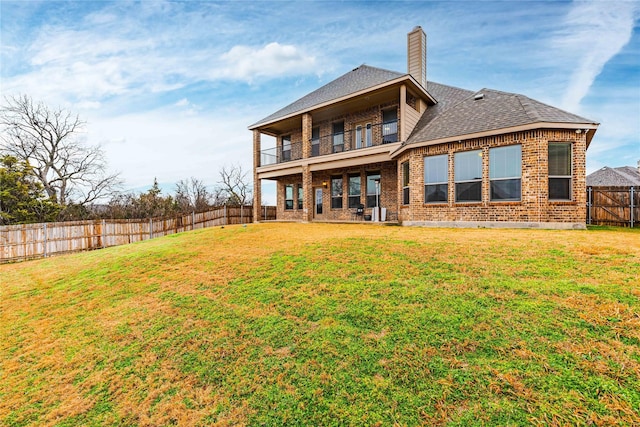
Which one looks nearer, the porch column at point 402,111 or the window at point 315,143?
the porch column at point 402,111

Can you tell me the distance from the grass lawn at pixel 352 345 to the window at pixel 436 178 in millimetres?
5807

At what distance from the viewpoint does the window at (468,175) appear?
10.6m

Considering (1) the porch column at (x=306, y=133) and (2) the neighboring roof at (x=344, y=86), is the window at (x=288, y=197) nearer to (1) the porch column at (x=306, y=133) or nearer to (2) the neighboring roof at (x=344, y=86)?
(1) the porch column at (x=306, y=133)

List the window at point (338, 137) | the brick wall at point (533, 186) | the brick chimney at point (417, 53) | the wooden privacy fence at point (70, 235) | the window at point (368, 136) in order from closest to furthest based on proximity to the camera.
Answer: the brick wall at point (533, 186)
the wooden privacy fence at point (70, 235)
the brick chimney at point (417, 53)
the window at point (368, 136)
the window at point (338, 137)

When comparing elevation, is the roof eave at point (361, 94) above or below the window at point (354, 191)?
above

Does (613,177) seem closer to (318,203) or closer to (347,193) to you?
(347,193)

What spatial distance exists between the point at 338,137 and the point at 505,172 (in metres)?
9.32

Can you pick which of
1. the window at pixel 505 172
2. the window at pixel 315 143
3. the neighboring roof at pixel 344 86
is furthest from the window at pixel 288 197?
the window at pixel 505 172

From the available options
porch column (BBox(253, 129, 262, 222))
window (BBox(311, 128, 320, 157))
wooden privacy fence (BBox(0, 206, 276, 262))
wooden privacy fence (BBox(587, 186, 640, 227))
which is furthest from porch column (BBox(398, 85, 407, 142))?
wooden privacy fence (BBox(0, 206, 276, 262))

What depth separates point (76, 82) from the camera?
47.1ft

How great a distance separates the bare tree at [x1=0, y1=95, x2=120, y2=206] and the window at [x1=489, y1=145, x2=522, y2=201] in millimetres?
29645

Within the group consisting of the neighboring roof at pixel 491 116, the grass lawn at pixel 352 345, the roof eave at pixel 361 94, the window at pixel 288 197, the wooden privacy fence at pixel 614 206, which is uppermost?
the roof eave at pixel 361 94

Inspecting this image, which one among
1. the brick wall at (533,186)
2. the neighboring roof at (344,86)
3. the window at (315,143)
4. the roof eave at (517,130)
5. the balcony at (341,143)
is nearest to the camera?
the roof eave at (517,130)

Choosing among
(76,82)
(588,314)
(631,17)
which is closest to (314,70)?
(76,82)
